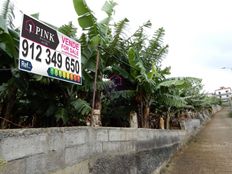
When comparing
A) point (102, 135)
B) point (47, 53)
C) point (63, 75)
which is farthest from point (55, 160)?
point (102, 135)

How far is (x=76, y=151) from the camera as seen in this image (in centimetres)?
384

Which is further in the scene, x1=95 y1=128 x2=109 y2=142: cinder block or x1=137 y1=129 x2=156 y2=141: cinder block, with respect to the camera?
x1=137 y1=129 x2=156 y2=141: cinder block

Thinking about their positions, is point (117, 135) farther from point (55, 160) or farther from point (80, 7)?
point (80, 7)

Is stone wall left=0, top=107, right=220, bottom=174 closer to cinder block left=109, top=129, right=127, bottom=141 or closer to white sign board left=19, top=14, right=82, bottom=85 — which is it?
cinder block left=109, top=129, right=127, bottom=141

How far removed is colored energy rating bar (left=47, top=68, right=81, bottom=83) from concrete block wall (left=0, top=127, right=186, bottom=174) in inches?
25.0

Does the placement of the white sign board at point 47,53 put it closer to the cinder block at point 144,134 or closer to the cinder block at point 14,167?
the cinder block at point 14,167

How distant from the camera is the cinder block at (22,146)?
2643mm

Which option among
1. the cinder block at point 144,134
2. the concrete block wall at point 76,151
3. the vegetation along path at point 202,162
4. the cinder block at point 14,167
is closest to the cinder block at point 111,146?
the concrete block wall at point 76,151

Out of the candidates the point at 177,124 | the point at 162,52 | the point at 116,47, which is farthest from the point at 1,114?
the point at 177,124

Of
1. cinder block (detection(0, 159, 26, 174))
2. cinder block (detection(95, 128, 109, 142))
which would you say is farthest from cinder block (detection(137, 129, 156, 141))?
cinder block (detection(0, 159, 26, 174))

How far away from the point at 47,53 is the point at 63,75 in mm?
404

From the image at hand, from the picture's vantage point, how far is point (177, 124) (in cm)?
1338

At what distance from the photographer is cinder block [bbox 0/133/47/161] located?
2.64 metres

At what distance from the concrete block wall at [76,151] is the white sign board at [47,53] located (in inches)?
26.6
